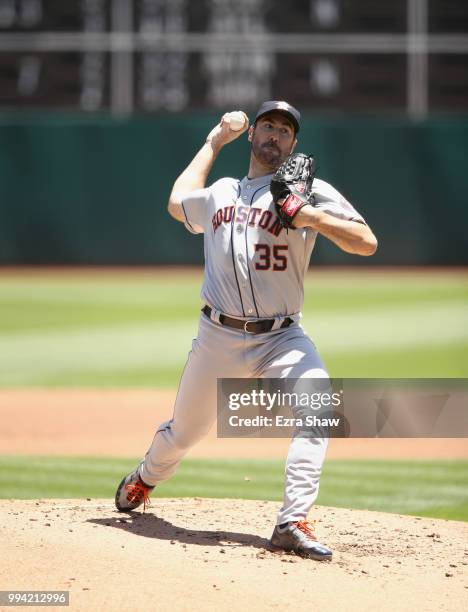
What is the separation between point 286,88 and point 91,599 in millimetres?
15496

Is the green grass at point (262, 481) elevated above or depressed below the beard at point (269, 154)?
below

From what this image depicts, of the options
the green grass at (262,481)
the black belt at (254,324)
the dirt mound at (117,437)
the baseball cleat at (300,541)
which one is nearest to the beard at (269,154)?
the black belt at (254,324)

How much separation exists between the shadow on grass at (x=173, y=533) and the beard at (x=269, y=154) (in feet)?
4.89

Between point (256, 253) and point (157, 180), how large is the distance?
13662mm

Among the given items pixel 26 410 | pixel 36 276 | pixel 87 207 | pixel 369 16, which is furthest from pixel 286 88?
pixel 26 410

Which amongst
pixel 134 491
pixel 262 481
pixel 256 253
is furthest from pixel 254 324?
pixel 262 481

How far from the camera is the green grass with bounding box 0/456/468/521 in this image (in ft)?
19.0

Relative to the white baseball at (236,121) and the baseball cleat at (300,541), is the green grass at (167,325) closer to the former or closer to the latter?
the white baseball at (236,121)

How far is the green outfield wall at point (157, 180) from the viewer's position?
17.8m

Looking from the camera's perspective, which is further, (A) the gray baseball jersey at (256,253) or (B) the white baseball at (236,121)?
(B) the white baseball at (236,121)

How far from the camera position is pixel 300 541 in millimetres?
4188

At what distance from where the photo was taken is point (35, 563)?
396 cm

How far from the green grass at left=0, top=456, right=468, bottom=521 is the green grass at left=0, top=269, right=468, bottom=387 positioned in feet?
9.67

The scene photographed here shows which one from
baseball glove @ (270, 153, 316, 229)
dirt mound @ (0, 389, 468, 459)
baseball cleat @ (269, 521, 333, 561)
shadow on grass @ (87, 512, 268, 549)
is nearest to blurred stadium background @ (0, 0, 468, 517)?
dirt mound @ (0, 389, 468, 459)
